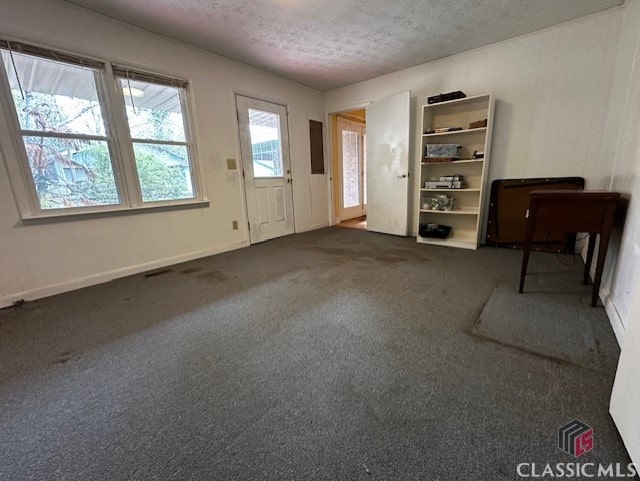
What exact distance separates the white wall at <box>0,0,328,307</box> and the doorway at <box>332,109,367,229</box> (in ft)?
3.68

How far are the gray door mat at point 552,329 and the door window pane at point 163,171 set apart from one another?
10.6ft

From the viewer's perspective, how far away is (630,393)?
2.97ft

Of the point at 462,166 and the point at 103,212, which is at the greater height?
the point at 462,166

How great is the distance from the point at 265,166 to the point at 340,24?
2004 mm

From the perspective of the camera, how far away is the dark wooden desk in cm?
174

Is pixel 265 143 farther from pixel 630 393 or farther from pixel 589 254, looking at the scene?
pixel 630 393

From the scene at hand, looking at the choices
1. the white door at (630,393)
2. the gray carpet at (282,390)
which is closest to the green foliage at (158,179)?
the gray carpet at (282,390)

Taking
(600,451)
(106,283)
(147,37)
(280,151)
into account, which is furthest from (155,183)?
(600,451)

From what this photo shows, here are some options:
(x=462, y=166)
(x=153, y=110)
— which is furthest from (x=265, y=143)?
(x=462, y=166)

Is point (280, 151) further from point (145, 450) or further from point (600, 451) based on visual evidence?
point (600, 451)

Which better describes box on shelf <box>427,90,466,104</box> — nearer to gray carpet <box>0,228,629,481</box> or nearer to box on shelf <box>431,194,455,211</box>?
box on shelf <box>431,194,455,211</box>

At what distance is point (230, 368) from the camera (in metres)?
1.39

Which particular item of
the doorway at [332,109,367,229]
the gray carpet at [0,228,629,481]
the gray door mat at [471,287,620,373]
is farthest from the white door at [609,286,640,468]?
the doorway at [332,109,367,229]

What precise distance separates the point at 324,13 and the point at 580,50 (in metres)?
2.61
